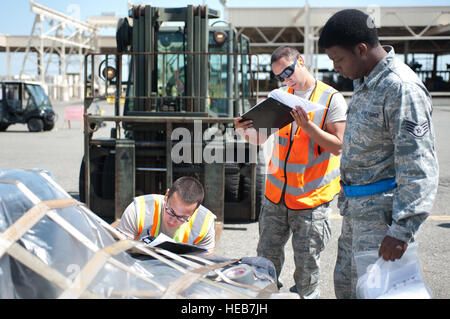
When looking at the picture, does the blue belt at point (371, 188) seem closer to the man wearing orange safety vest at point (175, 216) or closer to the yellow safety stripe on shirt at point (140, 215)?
the man wearing orange safety vest at point (175, 216)

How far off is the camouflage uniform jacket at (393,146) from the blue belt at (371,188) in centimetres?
2

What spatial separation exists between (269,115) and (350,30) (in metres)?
1.08

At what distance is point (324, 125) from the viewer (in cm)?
328

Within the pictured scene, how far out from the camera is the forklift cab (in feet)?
68.9

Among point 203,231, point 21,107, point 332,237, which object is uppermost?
point 21,107

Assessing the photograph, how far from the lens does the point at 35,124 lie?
69.1 ft

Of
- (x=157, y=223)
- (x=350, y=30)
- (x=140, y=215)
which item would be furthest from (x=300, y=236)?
(x=350, y=30)

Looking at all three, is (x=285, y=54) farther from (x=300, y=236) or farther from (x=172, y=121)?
(x=172, y=121)

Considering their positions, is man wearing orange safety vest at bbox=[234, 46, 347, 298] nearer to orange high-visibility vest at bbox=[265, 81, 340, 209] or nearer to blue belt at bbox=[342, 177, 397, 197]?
orange high-visibility vest at bbox=[265, 81, 340, 209]

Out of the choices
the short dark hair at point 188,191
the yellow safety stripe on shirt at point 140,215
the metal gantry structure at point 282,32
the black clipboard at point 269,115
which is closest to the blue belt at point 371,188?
the black clipboard at point 269,115

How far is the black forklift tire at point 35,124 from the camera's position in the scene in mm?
21031

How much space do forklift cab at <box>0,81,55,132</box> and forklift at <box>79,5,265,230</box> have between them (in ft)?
51.4

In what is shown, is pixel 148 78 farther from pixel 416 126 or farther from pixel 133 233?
pixel 416 126

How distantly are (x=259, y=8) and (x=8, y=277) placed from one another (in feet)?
88.7
